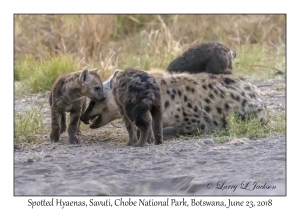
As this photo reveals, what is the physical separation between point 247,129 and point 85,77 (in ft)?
4.95

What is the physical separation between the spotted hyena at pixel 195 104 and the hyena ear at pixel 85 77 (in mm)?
293

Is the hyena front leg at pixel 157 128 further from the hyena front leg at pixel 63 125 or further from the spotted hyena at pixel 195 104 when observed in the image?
the hyena front leg at pixel 63 125

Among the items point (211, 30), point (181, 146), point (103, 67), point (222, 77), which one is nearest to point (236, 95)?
point (222, 77)

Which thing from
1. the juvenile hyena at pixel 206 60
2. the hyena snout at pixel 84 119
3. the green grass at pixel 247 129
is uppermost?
the juvenile hyena at pixel 206 60

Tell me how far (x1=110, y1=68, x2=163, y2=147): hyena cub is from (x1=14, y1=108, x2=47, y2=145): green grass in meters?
0.90

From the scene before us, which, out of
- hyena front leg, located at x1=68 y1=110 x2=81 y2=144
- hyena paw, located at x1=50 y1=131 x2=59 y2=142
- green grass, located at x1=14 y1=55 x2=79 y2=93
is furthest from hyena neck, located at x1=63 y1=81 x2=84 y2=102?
green grass, located at x1=14 y1=55 x2=79 y2=93

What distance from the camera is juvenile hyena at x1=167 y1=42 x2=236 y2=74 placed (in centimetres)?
855

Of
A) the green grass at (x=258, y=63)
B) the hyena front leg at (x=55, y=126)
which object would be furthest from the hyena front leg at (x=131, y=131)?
the green grass at (x=258, y=63)

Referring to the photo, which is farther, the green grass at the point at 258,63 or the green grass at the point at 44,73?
the green grass at the point at 258,63

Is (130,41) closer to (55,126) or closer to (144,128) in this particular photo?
(55,126)

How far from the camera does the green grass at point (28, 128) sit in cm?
694
